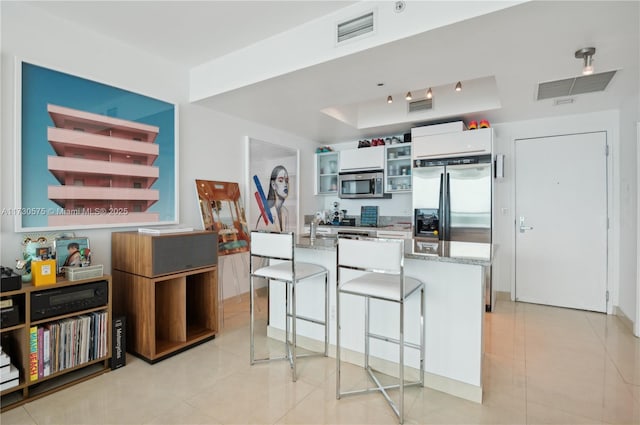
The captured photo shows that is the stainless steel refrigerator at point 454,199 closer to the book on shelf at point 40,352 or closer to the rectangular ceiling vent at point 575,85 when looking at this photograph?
the rectangular ceiling vent at point 575,85

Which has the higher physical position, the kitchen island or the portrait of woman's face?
the portrait of woman's face

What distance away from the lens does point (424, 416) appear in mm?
1868

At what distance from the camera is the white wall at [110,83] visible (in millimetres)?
2225

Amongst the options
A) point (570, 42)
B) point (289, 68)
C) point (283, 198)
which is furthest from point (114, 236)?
point (570, 42)

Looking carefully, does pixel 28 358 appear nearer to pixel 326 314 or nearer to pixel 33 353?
pixel 33 353

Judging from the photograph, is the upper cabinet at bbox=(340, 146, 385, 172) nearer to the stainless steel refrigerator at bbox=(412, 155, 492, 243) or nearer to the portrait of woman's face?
the stainless steel refrigerator at bbox=(412, 155, 492, 243)

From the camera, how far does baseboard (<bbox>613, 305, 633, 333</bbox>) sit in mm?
3197

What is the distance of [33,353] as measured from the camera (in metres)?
2.00

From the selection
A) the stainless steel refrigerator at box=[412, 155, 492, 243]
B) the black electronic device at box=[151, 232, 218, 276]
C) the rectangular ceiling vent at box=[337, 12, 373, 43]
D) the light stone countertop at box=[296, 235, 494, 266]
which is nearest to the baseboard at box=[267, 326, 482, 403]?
the light stone countertop at box=[296, 235, 494, 266]

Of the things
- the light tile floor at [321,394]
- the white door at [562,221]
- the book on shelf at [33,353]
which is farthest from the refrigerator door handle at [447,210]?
the book on shelf at [33,353]

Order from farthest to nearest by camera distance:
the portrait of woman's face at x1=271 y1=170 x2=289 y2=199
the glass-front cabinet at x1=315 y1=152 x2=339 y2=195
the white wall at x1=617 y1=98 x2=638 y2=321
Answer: the glass-front cabinet at x1=315 y1=152 x2=339 y2=195
the portrait of woman's face at x1=271 y1=170 x2=289 y2=199
the white wall at x1=617 y1=98 x2=638 y2=321

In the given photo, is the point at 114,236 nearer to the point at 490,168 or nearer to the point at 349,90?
the point at 349,90

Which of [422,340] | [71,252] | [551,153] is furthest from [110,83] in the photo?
[551,153]

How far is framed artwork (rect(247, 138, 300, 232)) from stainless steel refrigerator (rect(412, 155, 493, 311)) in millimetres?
1903
